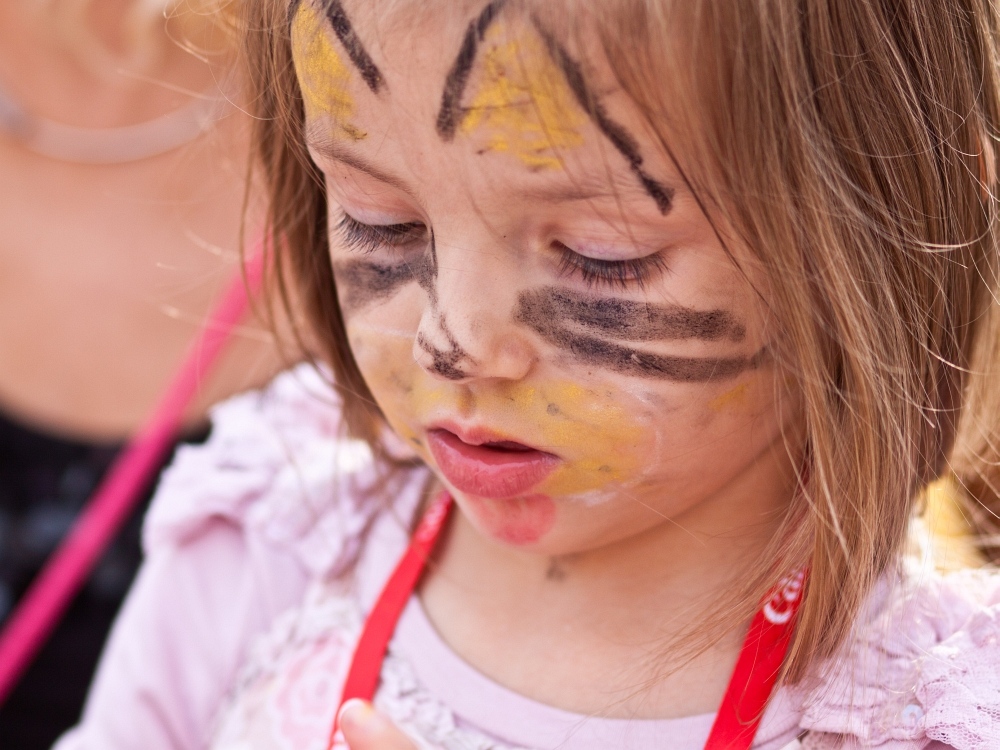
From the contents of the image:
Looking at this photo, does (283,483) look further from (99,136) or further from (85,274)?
(99,136)

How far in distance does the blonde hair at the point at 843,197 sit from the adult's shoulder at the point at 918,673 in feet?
0.09

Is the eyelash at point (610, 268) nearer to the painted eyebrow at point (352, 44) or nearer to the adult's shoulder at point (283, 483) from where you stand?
the painted eyebrow at point (352, 44)

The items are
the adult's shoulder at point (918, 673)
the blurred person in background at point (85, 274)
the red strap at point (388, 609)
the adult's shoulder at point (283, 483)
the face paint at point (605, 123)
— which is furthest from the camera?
the blurred person in background at point (85, 274)

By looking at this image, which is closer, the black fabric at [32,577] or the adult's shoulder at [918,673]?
the adult's shoulder at [918,673]

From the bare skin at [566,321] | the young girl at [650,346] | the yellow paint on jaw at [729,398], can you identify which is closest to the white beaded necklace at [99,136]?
the young girl at [650,346]

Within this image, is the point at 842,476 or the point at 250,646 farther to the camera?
the point at 250,646

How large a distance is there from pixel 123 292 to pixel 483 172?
1.24 metres

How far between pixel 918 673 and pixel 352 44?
21.9 inches

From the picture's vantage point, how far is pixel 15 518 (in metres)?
1.53

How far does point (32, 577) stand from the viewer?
5.01ft

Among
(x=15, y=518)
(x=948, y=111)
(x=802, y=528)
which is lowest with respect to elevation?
(x=15, y=518)

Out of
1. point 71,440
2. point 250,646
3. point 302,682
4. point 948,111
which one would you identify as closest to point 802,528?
point 948,111

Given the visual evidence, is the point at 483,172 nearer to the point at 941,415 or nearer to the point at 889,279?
the point at 889,279

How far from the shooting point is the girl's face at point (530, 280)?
58 cm
